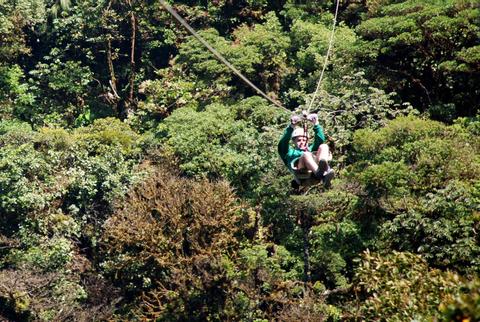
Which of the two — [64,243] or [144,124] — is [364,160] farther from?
[144,124]

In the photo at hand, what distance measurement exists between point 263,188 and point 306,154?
7.01 meters

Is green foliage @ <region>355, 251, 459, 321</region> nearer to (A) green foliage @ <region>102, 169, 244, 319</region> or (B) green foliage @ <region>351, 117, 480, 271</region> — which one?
(B) green foliage @ <region>351, 117, 480, 271</region>

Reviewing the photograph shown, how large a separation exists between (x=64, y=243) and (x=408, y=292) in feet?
26.2

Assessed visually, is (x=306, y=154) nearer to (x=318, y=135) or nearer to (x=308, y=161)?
(x=308, y=161)

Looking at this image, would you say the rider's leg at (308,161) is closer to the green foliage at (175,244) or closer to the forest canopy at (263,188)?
the forest canopy at (263,188)

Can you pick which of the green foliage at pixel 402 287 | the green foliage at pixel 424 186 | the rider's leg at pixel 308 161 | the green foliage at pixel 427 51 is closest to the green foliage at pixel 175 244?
the green foliage at pixel 424 186

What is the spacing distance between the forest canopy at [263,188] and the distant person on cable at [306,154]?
2.51 metres

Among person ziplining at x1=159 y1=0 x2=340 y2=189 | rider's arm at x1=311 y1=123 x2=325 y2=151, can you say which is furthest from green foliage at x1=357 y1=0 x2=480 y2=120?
person ziplining at x1=159 y1=0 x2=340 y2=189

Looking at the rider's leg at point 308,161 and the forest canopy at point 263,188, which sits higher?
the rider's leg at point 308,161

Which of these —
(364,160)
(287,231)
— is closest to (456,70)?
(364,160)

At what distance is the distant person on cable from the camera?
362 inches

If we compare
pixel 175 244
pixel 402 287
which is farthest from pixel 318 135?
pixel 175 244

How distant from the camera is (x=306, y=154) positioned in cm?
934

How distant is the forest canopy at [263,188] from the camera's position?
565 inches
